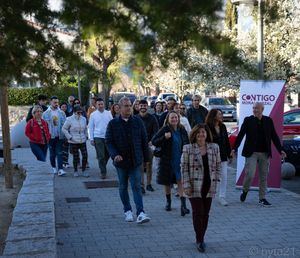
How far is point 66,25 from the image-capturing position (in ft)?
10.2

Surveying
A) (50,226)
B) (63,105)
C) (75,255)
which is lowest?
(75,255)

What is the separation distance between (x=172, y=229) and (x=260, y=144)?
2304 mm

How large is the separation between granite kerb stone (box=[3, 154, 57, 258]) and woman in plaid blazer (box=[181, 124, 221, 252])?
62.3 inches

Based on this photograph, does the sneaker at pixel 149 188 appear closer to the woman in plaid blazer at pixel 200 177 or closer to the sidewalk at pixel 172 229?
the sidewalk at pixel 172 229

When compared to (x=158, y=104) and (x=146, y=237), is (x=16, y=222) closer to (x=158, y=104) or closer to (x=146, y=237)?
(x=146, y=237)

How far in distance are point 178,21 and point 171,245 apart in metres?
3.83

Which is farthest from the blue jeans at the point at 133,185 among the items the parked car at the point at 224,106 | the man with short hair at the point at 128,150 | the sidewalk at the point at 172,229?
the parked car at the point at 224,106

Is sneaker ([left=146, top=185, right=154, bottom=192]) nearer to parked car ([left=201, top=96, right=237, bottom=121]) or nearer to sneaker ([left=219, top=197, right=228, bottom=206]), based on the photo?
sneaker ([left=219, top=197, right=228, bottom=206])

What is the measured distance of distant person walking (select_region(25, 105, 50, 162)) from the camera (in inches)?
398

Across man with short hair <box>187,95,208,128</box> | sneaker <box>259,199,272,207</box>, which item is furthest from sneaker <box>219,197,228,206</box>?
man with short hair <box>187,95,208,128</box>

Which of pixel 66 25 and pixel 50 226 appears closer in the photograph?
pixel 66 25

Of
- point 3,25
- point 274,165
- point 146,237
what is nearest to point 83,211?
point 146,237

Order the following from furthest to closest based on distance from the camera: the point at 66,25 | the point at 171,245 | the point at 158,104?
1. the point at 158,104
2. the point at 171,245
3. the point at 66,25

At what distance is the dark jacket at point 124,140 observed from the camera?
6.79 m
